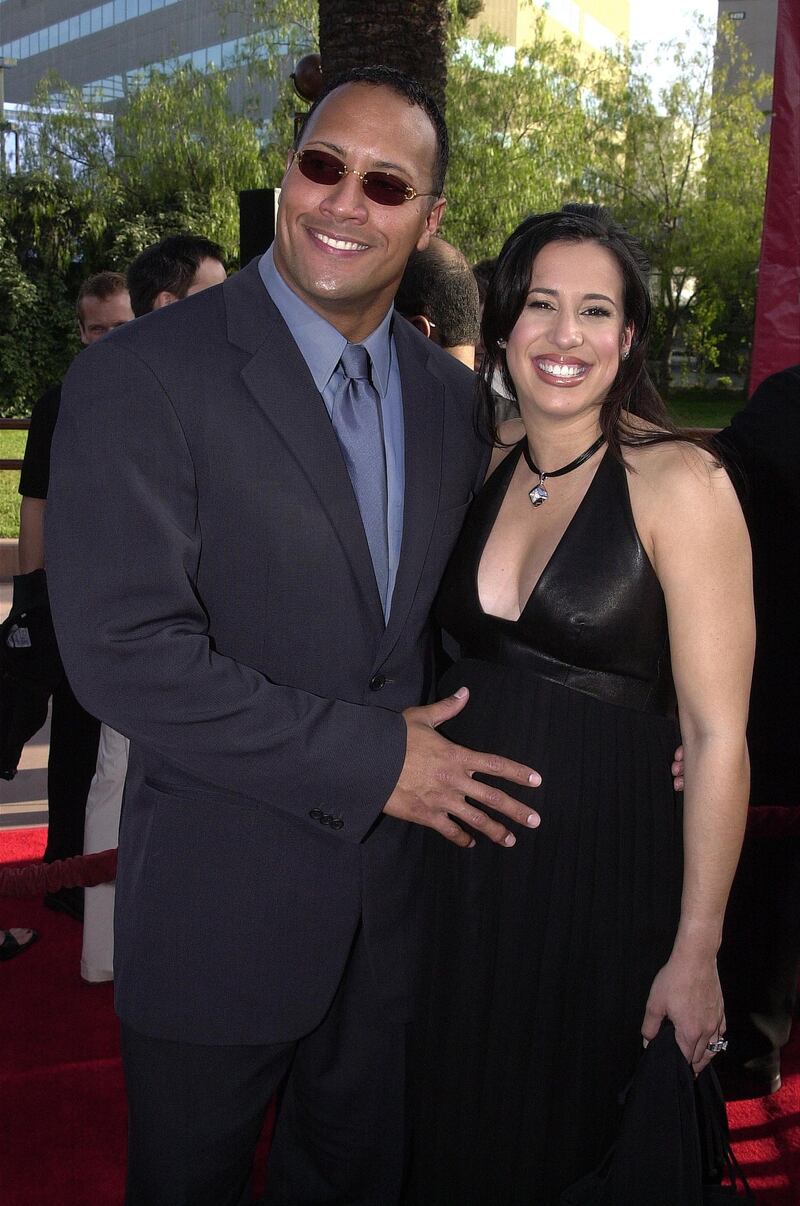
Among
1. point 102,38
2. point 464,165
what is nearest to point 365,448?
point 464,165

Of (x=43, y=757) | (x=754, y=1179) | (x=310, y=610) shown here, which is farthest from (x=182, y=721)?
(x=43, y=757)

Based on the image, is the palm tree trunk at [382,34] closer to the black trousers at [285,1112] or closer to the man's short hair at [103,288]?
the man's short hair at [103,288]

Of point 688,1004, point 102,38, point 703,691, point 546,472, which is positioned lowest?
point 688,1004

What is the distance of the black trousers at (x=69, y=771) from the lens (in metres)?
4.17

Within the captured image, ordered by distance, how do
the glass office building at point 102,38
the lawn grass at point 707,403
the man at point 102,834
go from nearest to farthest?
the man at point 102,834 → the lawn grass at point 707,403 → the glass office building at point 102,38

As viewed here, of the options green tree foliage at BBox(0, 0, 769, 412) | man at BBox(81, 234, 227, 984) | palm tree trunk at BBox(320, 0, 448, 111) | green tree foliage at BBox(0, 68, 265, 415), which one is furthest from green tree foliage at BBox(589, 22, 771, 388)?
man at BBox(81, 234, 227, 984)

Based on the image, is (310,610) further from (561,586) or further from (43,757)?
(43,757)

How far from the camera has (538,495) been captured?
2152mm

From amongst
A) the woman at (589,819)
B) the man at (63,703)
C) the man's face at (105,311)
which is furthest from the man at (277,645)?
the man's face at (105,311)

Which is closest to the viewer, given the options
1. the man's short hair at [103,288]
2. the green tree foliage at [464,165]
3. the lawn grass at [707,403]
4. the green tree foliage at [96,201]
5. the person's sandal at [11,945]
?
the person's sandal at [11,945]

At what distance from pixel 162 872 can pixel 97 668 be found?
0.39 metres

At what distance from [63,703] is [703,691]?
9.26 ft

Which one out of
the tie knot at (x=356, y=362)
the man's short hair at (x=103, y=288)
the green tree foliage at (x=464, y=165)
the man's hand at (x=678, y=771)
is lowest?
the man's hand at (x=678, y=771)

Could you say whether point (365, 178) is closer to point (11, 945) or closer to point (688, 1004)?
point (688, 1004)
